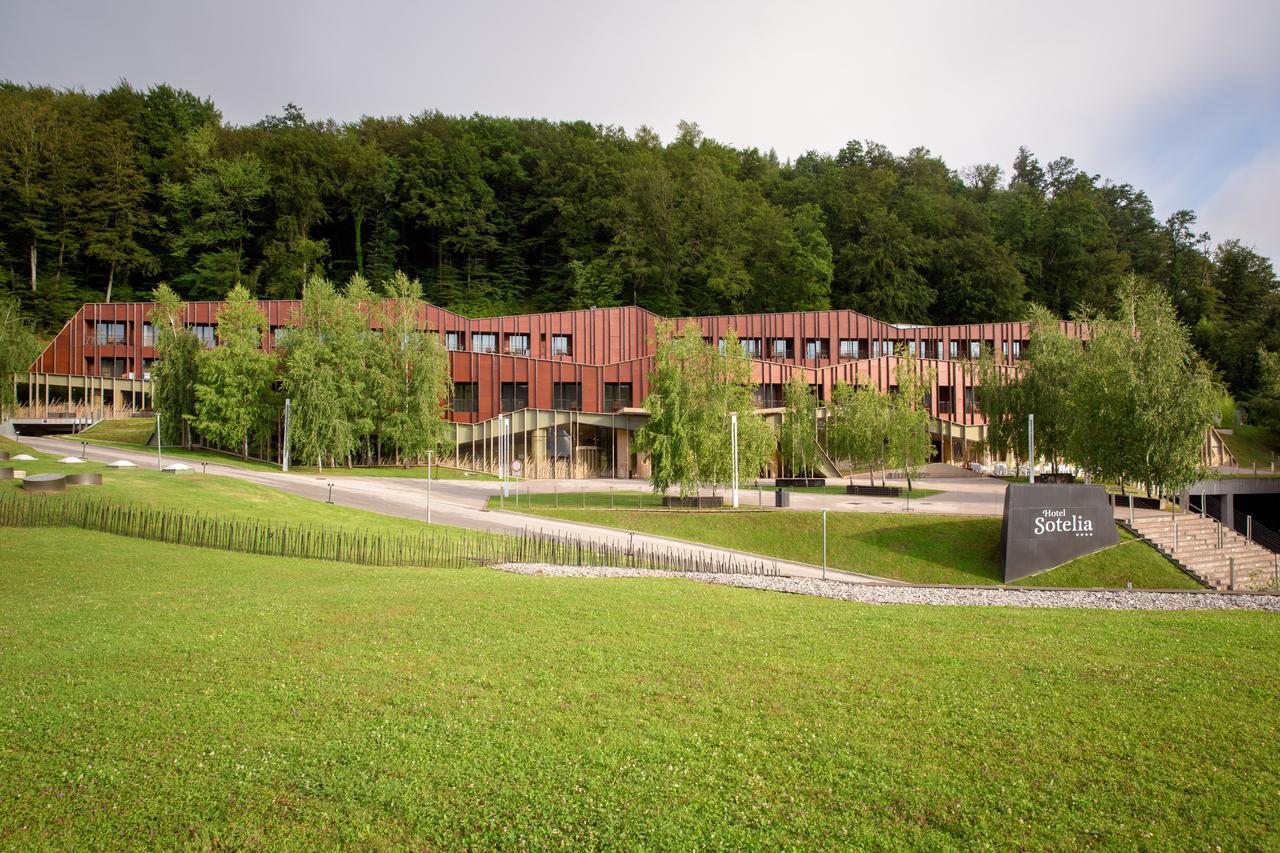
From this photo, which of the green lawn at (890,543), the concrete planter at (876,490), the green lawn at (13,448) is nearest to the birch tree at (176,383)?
the green lawn at (13,448)

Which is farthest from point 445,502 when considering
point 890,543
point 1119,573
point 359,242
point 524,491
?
point 359,242

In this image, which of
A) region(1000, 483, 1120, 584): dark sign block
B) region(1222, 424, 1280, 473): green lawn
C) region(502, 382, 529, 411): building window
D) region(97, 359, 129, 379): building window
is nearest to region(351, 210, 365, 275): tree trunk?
region(97, 359, 129, 379): building window

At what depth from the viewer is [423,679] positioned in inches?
363

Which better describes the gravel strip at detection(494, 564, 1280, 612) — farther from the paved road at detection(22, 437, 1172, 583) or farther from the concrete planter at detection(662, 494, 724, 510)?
the concrete planter at detection(662, 494, 724, 510)

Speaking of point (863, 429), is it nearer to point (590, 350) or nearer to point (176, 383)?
point (590, 350)

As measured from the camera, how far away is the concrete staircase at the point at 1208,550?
2539 centimetres

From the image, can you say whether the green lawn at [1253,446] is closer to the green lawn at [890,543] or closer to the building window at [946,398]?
the building window at [946,398]

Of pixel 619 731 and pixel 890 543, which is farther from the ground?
pixel 619 731

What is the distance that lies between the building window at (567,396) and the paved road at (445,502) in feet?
39.6

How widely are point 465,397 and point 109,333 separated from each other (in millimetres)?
34240

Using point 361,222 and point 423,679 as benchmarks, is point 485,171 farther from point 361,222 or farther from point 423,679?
point 423,679

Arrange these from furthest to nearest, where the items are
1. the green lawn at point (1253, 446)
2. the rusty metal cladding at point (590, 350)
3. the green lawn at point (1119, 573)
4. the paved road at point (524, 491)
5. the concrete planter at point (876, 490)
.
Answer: the green lawn at point (1253, 446) → the rusty metal cladding at point (590, 350) → the concrete planter at point (876, 490) → the paved road at point (524, 491) → the green lawn at point (1119, 573)

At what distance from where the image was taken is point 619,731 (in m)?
7.70

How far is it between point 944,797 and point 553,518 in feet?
88.1
